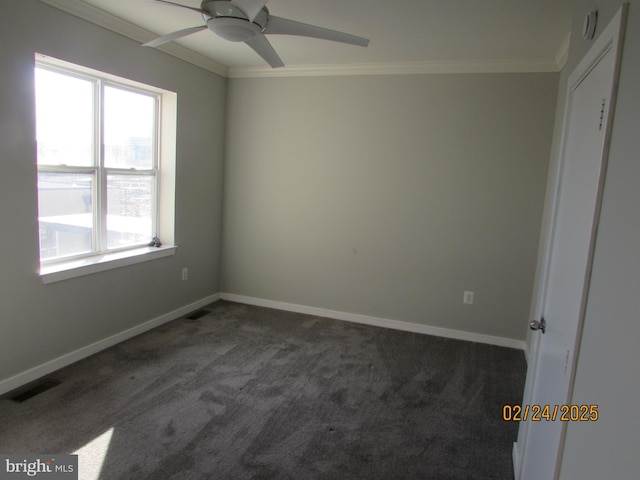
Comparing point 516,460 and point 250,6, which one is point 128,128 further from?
point 516,460

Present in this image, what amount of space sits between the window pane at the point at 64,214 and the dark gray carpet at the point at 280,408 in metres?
0.88

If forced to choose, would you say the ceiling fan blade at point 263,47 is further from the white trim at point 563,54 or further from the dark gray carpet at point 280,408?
the dark gray carpet at point 280,408

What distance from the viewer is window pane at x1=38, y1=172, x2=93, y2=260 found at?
301cm

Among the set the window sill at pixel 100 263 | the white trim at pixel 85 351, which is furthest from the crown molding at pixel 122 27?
the white trim at pixel 85 351

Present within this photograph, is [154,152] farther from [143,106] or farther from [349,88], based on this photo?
[349,88]

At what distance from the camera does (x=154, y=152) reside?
13.3 ft

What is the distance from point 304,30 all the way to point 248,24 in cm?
32

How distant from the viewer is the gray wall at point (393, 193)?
383cm

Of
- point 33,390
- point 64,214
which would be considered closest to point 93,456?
point 33,390

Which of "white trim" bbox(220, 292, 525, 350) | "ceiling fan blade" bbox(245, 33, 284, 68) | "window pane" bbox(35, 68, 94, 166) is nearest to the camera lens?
"ceiling fan blade" bbox(245, 33, 284, 68)

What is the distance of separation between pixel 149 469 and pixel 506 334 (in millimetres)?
3239

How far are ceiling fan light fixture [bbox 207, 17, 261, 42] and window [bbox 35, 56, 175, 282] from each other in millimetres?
1429

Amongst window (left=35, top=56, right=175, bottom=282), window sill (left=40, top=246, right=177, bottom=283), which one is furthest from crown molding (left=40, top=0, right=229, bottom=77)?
window sill (left=40, top=246, right=177, bottom=283)

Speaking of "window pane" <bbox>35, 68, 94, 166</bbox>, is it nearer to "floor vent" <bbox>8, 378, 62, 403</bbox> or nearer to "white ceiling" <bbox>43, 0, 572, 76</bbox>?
"white ceiling" <bbox>43, 0, 572, 76</bbox>
